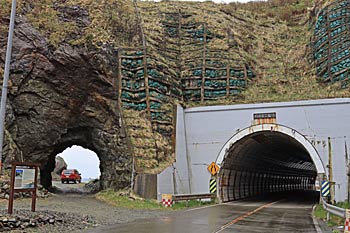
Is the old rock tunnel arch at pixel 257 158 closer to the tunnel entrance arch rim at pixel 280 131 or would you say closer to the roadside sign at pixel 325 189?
the tunnel entrance arch rim at pixel 280 131

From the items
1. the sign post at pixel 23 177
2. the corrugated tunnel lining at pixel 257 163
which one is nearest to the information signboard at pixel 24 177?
the sign post at pixel 23 177

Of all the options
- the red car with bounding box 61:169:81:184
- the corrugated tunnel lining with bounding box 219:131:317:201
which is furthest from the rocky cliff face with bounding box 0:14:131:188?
the red car with bounding box 61:169:81:184

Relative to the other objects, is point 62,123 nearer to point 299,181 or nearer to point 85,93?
point 85,93

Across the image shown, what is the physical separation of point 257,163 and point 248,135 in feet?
27.4

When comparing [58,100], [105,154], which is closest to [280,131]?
[105,154]

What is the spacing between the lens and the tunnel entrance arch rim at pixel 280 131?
19.1 m

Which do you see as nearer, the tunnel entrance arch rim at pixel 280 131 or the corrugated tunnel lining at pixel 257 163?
the tunnel entrance arch rim at pixel 280 131

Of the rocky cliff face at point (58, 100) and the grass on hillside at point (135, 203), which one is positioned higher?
the rocky cliff face at point (58, 100)

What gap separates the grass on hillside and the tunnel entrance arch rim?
3383 millimetres

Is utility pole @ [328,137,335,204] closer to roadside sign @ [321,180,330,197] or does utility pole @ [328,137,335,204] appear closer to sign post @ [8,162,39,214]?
roadside sign @ [321,180,330,197]

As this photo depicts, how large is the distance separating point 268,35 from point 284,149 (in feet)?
33.4

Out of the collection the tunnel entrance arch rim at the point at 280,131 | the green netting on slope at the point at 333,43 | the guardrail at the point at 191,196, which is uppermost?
the green netting on slope at the point at 333,43

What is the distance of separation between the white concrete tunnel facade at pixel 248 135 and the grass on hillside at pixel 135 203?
1185 millimetres

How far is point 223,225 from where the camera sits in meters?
11.3
